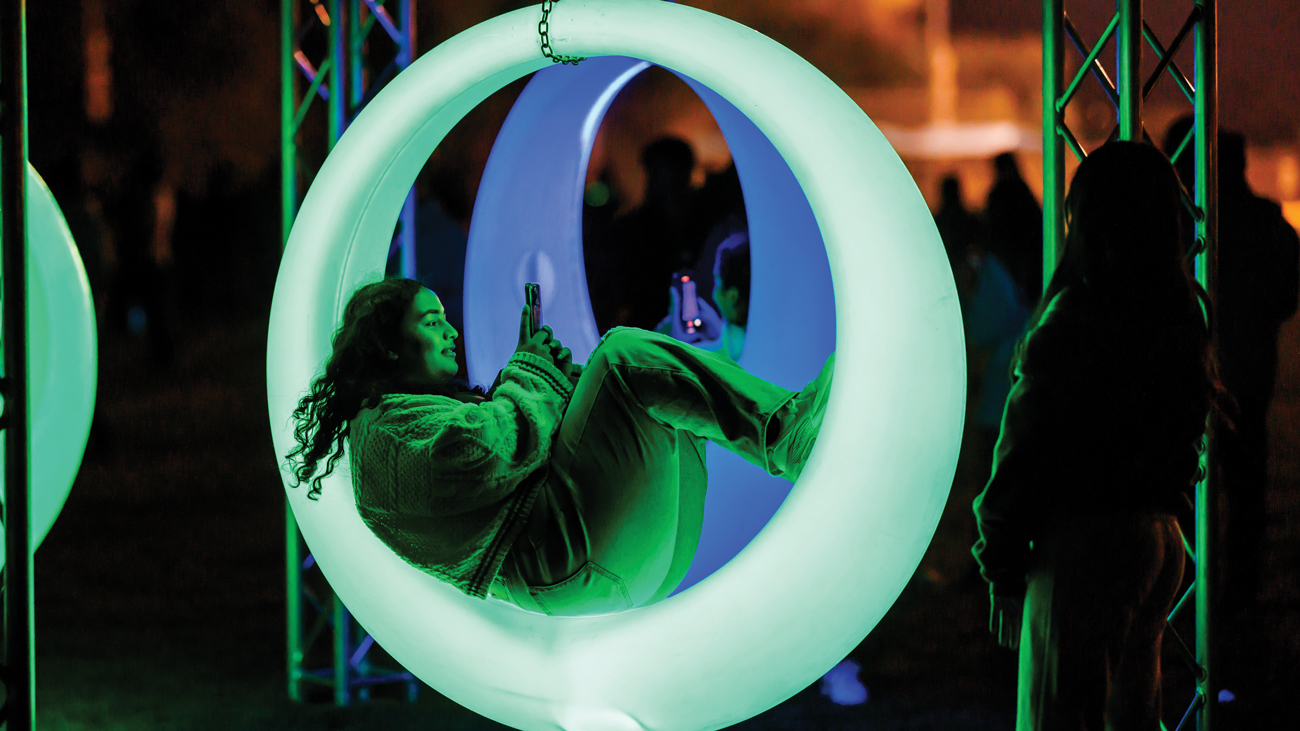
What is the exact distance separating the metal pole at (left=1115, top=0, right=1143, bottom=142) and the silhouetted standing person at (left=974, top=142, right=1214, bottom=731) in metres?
0.33

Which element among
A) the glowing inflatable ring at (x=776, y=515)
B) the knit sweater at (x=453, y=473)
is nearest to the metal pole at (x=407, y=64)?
the glowing inflatable ring at (x=776, y=515)

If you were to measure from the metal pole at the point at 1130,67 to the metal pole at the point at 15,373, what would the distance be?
231 centimetres

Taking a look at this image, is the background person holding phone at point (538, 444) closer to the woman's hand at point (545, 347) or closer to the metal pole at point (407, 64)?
the woman's hand at point (545, 347)

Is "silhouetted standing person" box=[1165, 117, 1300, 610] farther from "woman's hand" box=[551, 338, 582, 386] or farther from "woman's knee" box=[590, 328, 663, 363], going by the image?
"woman's hand" box=[551, 338, 582, 386]

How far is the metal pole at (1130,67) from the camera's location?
1.72 meters

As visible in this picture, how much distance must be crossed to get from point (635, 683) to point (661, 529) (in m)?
0.31

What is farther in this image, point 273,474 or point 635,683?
point 273,474

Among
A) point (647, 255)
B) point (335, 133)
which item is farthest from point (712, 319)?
point (647, 255)

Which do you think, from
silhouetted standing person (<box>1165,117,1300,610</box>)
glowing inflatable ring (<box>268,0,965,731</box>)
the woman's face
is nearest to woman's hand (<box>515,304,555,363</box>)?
the woman's face

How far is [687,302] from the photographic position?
2.58m

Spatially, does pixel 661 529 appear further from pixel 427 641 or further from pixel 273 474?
pixel 273 474

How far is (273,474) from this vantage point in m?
5.73

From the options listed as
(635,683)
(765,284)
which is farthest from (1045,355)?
(765,284)

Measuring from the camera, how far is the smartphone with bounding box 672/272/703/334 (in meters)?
2.56
